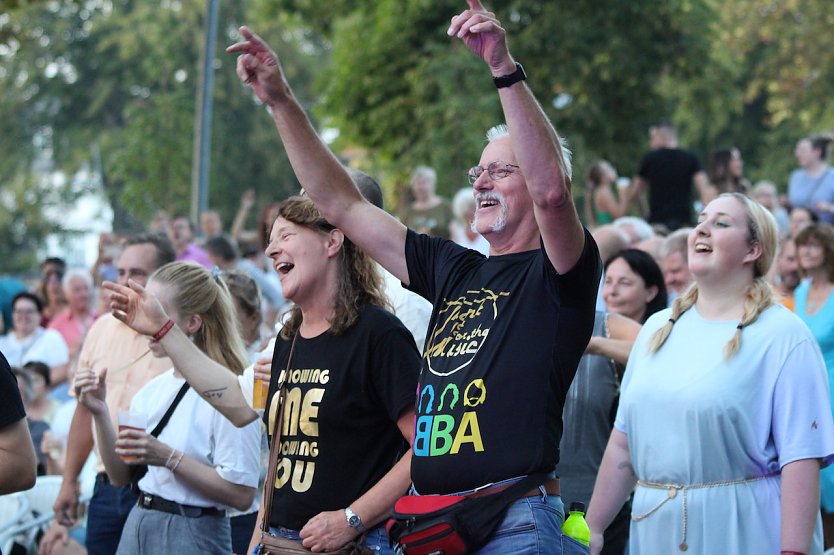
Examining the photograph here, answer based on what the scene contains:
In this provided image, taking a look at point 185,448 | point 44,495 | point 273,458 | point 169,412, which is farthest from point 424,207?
point 273,458

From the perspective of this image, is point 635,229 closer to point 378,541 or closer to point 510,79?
point 378,541

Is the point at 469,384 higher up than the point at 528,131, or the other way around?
the point at 528,131

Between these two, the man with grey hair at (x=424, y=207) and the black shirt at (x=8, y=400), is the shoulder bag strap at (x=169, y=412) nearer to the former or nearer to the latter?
the black shirt at (x=8, y=400)

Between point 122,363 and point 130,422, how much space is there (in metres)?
1.24

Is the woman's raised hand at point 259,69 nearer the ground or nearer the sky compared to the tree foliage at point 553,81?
nearer the ground

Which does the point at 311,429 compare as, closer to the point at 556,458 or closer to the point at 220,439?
the point at 556,458

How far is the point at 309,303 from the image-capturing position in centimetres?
416

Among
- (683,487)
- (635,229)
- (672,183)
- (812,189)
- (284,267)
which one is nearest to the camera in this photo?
(284,267)

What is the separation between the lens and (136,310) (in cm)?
454

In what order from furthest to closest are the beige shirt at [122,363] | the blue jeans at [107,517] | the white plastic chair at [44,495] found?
the white plastic chair at [44,495]
the beige shirt at [122,363]
the blue jeans at [107,517]

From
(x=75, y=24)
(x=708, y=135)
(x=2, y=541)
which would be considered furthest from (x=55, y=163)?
(x=2, y=541)

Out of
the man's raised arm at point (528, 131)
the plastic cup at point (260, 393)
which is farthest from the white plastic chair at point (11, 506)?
the man's raised arm at point (528, 131)

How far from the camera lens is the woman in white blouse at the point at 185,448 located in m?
4.94

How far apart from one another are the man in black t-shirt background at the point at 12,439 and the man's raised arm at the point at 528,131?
1.76m
